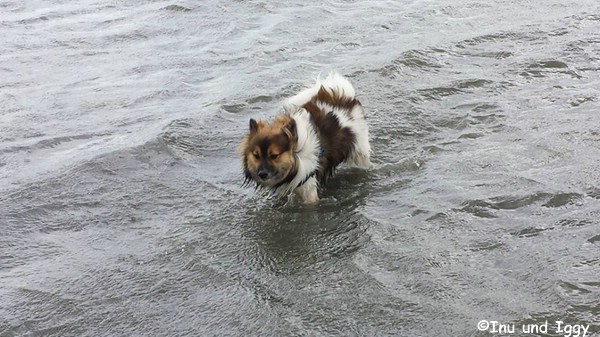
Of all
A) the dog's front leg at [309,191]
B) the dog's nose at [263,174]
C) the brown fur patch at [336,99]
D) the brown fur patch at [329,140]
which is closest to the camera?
the dog's nose at [263,174]

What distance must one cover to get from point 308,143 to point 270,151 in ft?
1.26

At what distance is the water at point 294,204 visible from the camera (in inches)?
173

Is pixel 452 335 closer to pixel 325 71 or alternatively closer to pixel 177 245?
pixel 177 245

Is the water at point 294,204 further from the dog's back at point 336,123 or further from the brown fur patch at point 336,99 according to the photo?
the brown fur patch at point 336,99

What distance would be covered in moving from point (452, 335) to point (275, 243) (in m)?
1.76

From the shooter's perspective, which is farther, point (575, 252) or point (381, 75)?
point (381, 75)

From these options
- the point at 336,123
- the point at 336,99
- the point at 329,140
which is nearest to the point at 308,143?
the point at 329,140

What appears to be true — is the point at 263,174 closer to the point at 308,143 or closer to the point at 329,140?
the point at 308,143

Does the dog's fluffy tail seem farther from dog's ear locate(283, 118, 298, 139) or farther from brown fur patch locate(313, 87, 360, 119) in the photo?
dog's ear locate(283, 118, 298, 139)

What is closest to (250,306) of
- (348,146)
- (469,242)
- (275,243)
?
(275,243)

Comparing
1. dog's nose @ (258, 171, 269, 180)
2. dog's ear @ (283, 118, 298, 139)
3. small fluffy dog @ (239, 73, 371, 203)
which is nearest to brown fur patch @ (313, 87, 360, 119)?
small fluffy dog @ (239, 73, 371, 203)

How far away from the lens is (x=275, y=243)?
17.5 feet

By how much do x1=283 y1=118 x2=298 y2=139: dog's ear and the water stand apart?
69 centimetres

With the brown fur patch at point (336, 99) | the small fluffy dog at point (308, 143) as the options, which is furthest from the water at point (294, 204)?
the brown fur patch at point (336, 99)
